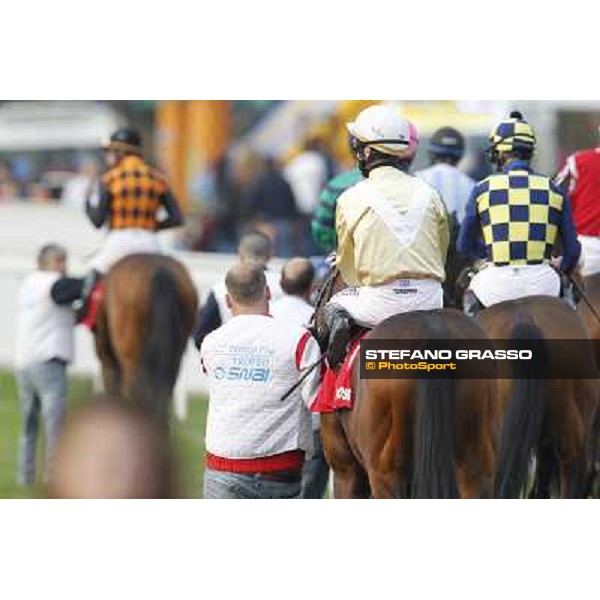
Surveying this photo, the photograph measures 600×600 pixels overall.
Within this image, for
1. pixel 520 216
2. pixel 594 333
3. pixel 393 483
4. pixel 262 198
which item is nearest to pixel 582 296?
pixel 594 333

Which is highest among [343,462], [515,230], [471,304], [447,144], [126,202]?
[447,144]

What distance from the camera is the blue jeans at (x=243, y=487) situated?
627 cm

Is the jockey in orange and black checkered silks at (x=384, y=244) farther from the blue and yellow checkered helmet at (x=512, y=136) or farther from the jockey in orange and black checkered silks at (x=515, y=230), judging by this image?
the blue and yellow checkered helmet at (x=512, y=136)

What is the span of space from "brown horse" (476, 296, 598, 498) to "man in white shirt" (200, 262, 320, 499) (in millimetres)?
935

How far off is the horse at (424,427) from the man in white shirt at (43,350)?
2471 mm

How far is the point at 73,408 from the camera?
8.87 m

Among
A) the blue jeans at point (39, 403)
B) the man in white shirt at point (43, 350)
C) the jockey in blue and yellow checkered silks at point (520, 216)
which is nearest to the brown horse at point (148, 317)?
the man in white shirt at point (43, 350)

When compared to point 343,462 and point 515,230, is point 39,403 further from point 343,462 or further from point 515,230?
point 515,230

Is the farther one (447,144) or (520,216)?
(447,144)

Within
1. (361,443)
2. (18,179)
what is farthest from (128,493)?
(18,179)

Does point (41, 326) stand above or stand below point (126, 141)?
below

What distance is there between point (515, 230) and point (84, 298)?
280 cm

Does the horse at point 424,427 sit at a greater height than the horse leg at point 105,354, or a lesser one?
lesser
